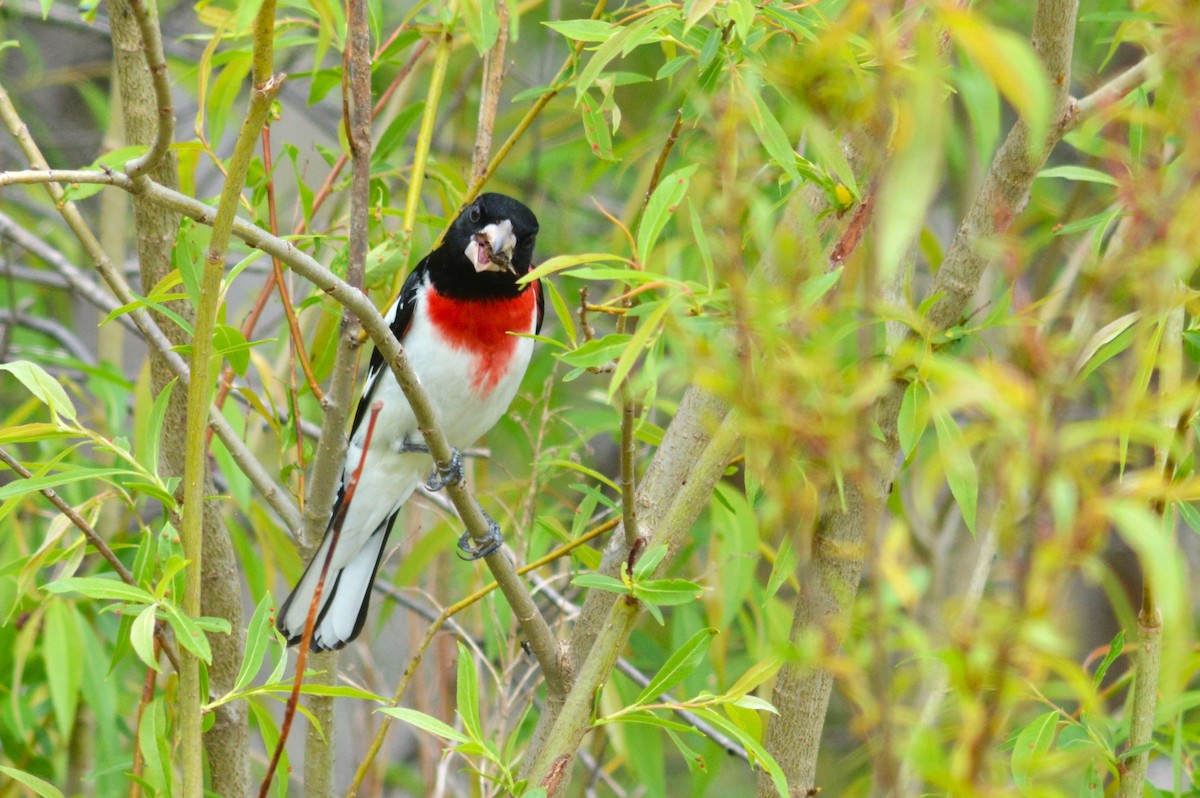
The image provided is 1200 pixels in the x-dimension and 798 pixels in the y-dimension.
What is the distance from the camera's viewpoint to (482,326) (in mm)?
2523

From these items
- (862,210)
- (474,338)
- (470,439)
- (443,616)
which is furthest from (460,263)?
(862,210)

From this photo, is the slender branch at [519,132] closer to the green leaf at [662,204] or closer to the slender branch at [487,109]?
the slender branch at [487,109]

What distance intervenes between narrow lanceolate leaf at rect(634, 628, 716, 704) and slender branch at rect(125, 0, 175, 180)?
75 cm

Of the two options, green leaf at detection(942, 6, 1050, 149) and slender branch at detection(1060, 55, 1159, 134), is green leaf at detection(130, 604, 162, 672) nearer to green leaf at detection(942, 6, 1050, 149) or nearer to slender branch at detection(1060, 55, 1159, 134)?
green leaf at detection(942, 6, 1050, 149)

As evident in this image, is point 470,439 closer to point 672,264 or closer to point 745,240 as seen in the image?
point 745,240

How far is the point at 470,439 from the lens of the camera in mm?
2775

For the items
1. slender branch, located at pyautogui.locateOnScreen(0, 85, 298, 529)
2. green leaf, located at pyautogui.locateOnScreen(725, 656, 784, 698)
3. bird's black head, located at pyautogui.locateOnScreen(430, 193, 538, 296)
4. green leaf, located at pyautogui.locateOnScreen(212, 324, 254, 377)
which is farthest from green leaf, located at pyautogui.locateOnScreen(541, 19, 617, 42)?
bird's black head, located at pyautogui.locateOnScreen(430, 193, 538, 296)

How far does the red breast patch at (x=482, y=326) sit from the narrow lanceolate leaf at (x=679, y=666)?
1165 millimetres

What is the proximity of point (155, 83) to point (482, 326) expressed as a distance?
1347 millimetres

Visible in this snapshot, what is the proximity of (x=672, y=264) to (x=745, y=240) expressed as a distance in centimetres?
59

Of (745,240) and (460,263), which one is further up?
(745,240)

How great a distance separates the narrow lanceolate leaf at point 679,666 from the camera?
140 centimetres

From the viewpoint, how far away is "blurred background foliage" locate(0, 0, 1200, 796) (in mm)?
727

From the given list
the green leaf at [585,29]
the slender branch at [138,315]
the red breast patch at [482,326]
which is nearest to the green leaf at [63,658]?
the slender branch at [138,315]
